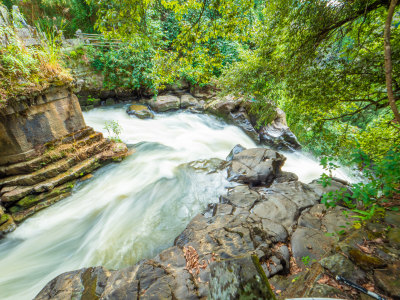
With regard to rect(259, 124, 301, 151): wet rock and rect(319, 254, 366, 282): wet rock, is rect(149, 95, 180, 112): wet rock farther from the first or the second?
rect(319, 254, 366, 282): wet rock

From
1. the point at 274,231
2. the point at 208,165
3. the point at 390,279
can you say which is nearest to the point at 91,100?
the point at 208,165

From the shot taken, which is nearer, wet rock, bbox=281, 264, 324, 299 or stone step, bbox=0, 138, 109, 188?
wet rock, bbox=281, 264, 324, 299

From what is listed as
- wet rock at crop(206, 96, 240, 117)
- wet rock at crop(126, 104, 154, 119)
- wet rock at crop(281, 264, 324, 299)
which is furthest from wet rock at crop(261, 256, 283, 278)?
wet rock at crop(126, 104, 154, 119)

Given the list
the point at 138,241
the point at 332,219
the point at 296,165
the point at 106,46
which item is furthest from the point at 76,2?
the point at 332,219

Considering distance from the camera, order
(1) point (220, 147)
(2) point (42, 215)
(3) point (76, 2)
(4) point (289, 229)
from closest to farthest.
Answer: (4) point (289, 229) → (2) point (42, 215) → (1) point (220, 147) → (3) point (76, 2)

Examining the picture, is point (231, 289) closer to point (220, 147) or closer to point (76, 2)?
point (220, 147)

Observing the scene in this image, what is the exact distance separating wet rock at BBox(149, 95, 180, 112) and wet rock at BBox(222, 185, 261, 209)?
845 centimetres

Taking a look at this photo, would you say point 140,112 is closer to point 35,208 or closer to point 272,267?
point 35,208

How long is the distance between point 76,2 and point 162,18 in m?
6.99

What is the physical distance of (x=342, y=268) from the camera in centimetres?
208

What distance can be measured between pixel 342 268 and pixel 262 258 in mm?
1146

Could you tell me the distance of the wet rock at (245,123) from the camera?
34.0 feet

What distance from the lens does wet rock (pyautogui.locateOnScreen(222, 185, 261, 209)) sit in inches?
179

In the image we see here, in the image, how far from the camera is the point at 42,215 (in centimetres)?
482
